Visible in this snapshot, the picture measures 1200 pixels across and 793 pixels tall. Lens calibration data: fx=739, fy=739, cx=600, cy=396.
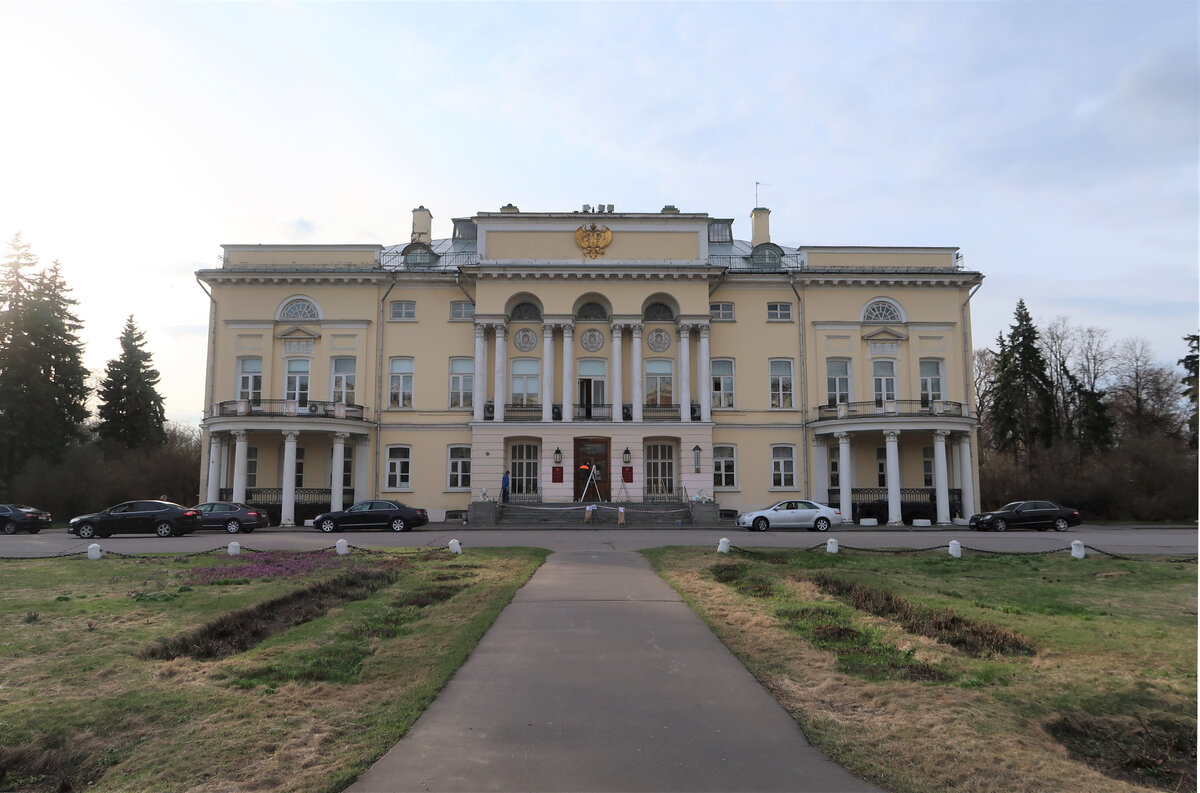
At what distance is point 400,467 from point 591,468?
9985 millimetres

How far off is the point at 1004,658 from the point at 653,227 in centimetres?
3279

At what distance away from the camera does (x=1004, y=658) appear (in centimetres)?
831

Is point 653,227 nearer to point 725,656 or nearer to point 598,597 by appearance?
point 598,597

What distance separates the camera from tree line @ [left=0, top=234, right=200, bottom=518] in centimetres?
4222

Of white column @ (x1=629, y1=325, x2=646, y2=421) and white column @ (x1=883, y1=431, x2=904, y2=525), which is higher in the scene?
white column @ (x1=629, y1=325, x2=646, y2=421)

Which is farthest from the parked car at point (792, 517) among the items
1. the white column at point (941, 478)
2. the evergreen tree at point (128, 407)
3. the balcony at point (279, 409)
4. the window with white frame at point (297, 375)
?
the evergreen tree at point (128, 407)

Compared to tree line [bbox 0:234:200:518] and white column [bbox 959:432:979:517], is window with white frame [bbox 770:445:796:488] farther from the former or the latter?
tree line [bbox 0:234:200:518]

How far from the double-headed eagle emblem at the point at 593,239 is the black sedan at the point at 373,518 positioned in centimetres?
1654

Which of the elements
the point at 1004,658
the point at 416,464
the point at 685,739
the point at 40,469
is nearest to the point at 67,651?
the point at 685,739

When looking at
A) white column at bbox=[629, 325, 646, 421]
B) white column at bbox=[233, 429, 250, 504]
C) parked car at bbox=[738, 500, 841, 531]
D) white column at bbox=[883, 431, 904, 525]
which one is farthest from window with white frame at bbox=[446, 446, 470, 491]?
white column at bbox=[883, 431, 904, 525]

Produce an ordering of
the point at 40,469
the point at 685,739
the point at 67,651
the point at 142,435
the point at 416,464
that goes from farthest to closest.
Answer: the point at 142,435 < the point at 40,469 < the point at 416,464 < the point at 67,651 < the point at 685,739

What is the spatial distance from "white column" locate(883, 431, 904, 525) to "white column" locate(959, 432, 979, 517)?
3899 millimetres

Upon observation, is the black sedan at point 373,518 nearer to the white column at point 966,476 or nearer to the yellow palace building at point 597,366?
the yellow palace building at point 597,366

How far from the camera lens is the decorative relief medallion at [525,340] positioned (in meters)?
39.1
